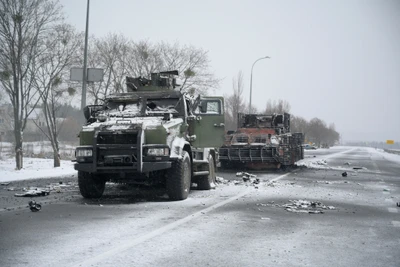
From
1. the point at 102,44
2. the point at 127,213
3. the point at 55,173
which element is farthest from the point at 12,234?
the point at 102,44

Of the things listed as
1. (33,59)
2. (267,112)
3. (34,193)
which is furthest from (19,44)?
(267,112)

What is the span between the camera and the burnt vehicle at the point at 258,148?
2205 centimetres

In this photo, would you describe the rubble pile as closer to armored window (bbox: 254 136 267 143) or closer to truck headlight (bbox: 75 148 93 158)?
truck headlight (bbox: 75 148 93 158)

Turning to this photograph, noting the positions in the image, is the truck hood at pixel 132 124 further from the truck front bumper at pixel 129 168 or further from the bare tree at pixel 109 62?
the bare tree at pixel 109 62

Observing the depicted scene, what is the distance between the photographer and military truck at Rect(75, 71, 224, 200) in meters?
10.2

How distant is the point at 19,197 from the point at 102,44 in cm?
2152

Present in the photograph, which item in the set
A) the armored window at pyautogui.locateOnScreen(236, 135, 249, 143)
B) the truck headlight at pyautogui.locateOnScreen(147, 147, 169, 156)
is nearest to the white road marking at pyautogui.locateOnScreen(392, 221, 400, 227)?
the truck headlight at pyautogui.locateOnScreen(147, 147, 169, 156)

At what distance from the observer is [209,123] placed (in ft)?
41.5

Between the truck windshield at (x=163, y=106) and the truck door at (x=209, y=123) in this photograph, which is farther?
the truck door at (x=209, y=123)

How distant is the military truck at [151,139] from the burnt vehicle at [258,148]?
8861mm

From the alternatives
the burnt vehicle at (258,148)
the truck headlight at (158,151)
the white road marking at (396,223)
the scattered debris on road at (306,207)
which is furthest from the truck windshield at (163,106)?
the burnt vehicle at (258,148)

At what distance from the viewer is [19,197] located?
11438 mm

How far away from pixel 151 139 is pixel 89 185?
193cm

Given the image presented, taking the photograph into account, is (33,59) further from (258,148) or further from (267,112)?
(267,112)
